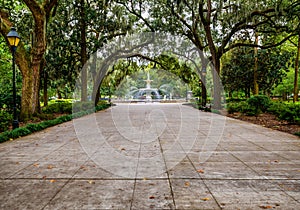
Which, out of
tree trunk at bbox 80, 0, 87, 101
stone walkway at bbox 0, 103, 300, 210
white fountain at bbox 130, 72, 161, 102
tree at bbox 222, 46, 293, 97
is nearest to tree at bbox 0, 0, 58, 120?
stone walkway at bbox 0, 103, 300, 210

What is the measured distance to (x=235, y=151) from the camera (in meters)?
5.14

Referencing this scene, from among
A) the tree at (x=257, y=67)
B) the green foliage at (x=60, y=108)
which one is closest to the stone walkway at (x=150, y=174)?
the green foliage at (x=60, y=108)

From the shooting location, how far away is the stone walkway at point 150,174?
2691 mm

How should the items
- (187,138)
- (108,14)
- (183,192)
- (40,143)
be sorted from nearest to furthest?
1. (183,192)
2. (40,143)
3. (187,138)
4. (108,14)

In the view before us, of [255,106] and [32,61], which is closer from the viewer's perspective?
[32,61]

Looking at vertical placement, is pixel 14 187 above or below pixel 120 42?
below

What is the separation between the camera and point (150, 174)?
3629mm

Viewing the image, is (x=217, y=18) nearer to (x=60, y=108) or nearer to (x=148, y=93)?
(x=60, y=108)

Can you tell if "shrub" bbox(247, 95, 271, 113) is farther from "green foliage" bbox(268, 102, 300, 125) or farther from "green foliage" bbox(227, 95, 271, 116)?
"green foliage" bbox(268, 102, 300, 125)

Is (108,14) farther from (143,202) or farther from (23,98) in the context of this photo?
(143,202)

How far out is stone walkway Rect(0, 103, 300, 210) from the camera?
8.83ft

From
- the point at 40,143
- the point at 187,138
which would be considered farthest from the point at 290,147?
the point at 40,143

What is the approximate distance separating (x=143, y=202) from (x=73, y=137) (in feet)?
15.7

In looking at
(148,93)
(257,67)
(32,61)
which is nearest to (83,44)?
(32,61)
